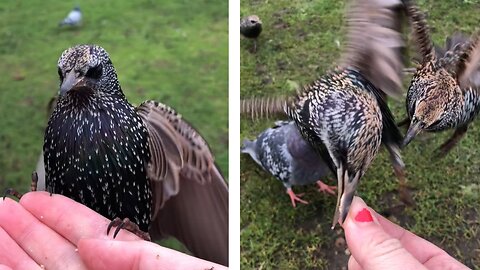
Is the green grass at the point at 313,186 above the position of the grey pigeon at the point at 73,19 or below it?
below

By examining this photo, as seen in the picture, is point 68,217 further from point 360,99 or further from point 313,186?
point 360,99

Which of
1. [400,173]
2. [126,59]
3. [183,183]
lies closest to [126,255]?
[183,183]

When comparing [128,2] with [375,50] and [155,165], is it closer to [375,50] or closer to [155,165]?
[155,165]

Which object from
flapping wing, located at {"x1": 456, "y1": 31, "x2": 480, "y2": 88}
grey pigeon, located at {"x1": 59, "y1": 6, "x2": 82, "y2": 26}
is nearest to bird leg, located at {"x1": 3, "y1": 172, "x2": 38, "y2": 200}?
grey pigeon, located at {"x1": 59, "y1": 6, "x2": 82, "y2": 26}

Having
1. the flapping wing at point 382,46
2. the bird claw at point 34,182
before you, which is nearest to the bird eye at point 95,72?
the bird claw at point 34,182

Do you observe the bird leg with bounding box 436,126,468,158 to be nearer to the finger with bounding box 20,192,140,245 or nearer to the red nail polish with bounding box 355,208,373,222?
the red nail polish with bounding box 355,208,373,222

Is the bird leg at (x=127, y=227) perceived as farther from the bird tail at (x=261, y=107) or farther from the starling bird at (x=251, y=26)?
the starling bird at (x=251, y=26)
